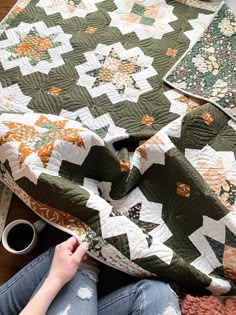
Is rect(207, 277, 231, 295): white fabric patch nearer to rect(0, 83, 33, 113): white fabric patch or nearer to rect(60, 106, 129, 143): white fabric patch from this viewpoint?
rect(60, 106, 129, 143): white fabric patch

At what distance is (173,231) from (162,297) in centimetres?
25

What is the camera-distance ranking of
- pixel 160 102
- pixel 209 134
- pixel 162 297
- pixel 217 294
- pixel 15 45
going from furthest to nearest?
pixel 15 45 < pixel 160 102 < pixel 209 134 < pixel 217 294 < pixel 162 297

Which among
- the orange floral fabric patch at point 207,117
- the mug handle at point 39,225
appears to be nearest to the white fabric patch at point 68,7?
the orange floral fabric patch at point 207,117

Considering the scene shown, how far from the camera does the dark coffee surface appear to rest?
1214mm

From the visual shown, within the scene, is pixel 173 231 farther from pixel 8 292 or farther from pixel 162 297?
pixel 8 292

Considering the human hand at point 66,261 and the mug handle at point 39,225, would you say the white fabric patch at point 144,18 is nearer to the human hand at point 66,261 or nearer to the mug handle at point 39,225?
the mug handle at point 39,225

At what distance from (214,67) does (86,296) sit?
100 centimetres

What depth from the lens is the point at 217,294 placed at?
1.09 m

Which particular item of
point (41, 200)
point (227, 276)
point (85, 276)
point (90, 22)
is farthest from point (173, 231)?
point (90, 22)

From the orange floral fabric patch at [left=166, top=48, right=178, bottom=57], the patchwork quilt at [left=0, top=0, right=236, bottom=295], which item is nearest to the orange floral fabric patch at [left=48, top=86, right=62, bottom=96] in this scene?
the patchwork quilt at [left=0, top=0, right=236, bottom=295]

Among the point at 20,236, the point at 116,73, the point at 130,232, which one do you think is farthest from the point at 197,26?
the point at 20,236

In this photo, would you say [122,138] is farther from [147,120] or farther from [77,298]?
[77,298]

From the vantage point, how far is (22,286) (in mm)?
1043

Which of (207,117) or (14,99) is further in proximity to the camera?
(14,99)
